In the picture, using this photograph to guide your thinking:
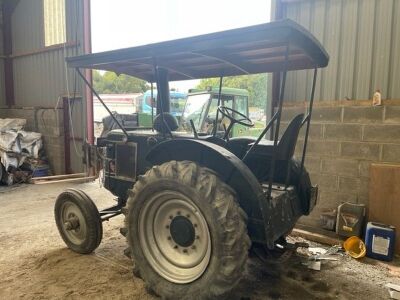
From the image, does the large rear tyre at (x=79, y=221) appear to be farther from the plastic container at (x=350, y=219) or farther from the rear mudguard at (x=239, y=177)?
the plastic container at (x=350, y=219)

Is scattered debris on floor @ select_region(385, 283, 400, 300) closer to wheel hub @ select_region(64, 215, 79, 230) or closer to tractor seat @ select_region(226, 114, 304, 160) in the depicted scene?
tractor seat @ select_region(226, 114, 304, 160)

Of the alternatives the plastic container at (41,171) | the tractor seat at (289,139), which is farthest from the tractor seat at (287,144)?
the plastic container at (41,171)

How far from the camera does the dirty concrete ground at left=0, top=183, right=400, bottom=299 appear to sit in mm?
2373

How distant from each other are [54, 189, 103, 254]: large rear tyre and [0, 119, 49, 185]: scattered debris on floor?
13.1ft

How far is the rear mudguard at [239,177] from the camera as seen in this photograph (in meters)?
2.00

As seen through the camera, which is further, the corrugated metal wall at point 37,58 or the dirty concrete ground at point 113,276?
the corrugated metal wall at point 37,58

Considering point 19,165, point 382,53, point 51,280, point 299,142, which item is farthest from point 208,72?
point 19,165

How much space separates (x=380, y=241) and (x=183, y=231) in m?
2.02

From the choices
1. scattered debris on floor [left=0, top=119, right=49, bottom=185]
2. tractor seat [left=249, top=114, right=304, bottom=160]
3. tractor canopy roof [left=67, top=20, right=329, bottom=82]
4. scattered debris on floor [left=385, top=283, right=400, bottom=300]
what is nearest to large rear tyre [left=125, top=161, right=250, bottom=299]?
tractor seat [left=249, top=114, right=304, bottom=160]

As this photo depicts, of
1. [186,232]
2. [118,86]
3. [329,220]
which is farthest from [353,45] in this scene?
[118,86]

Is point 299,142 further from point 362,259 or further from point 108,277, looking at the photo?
point 108,277

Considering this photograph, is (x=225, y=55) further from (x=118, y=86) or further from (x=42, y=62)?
(x=118, y=86)

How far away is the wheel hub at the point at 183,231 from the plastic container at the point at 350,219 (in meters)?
1.94

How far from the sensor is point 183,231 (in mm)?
2197
